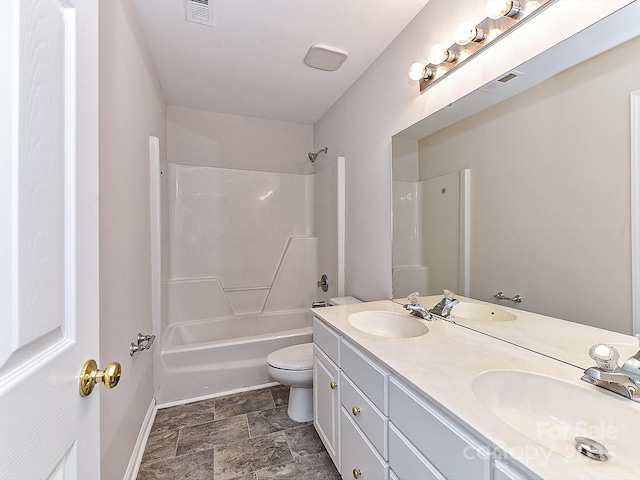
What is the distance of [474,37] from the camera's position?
1.19 meters

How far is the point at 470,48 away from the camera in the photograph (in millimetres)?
1254

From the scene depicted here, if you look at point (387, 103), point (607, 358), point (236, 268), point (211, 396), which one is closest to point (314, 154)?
point (387, 103)

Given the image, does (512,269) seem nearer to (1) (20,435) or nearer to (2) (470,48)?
(2) (470,48)

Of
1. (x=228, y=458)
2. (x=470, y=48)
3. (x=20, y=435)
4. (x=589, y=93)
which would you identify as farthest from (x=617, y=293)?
(x=228, y=458)

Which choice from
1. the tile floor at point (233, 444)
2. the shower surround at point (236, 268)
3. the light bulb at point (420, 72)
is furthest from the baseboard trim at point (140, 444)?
the light bulb at point (420, 72)

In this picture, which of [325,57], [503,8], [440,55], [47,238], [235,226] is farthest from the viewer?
[235,226]

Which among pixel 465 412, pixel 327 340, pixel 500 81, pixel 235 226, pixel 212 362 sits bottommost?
pixel 212 362

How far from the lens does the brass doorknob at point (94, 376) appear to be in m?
0.57

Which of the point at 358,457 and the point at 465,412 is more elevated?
the point at 465,412

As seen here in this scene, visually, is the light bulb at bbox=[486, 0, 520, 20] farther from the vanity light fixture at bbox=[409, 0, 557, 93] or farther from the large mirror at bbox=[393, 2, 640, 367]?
the large mirror at bbox=[393, 2, 640, 367]

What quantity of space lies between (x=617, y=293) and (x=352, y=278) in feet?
5.27

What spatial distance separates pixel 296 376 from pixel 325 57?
2127 millimetres

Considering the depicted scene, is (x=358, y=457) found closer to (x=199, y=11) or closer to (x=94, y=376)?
(x=94, y=376)

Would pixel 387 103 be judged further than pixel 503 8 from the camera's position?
Yes
